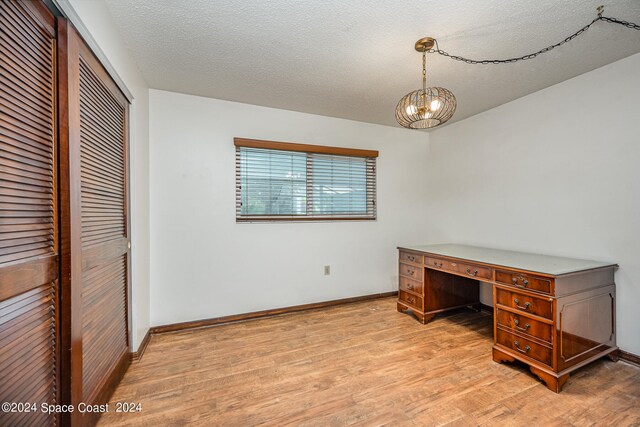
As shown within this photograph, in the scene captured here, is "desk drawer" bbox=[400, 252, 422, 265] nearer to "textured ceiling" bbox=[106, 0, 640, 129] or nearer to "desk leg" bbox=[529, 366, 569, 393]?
"desk leg" bbox=[529, 366, 569, 393]

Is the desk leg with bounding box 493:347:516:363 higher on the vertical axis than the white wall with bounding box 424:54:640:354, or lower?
lower

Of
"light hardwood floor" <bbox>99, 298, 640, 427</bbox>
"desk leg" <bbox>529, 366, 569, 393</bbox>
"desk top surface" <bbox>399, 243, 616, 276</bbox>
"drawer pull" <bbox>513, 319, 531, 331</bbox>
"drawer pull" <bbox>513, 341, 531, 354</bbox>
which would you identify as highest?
"desk top surface" <bbox>399, 243, 616, 276</bbox>

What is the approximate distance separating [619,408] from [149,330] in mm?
3598

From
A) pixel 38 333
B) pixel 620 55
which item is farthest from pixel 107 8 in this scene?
pixel 620 55

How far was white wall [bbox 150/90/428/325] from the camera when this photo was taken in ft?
9.03

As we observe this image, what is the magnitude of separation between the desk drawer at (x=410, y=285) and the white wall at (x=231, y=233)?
1.82ft

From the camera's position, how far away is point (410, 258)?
312 centimetres

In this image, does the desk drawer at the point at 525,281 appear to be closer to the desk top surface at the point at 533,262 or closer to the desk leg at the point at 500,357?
the desk top surface at the point at 533,262

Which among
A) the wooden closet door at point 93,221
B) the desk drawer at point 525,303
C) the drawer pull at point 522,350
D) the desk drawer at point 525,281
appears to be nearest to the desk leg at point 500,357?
the drawer pull at point 522,350

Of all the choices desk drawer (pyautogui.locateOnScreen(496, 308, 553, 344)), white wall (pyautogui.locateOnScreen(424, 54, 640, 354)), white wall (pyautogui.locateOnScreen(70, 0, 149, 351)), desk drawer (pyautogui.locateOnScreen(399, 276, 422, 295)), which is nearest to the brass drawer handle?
desk drawer (pyautogui.locateOnScreen(496, 308, 553, 344))

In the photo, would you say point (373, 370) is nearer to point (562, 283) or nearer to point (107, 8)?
point (562, 283)

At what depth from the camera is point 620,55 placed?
6.99ft

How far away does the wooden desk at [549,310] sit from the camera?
1.85 meters

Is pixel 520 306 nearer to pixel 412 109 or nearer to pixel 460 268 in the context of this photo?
pixel 460 268
